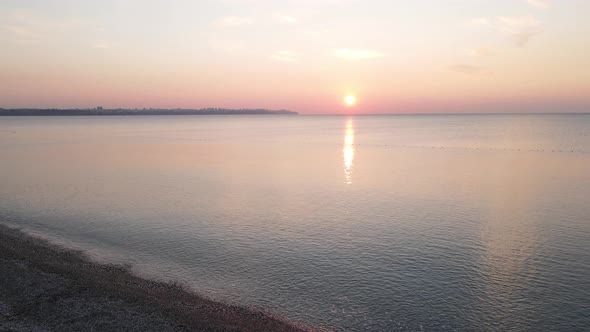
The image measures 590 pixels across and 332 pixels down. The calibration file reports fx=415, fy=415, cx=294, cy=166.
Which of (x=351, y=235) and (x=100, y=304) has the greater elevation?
(x=100, y=304)

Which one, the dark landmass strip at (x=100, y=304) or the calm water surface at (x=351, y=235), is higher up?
the dark landmass strip at (x=100, y=304)

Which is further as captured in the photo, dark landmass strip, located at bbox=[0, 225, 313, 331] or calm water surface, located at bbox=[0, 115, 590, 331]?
calm water surface, located at bbox=[0, 115, 590, 331]

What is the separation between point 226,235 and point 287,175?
105 ft

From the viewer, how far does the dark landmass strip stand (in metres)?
17.2

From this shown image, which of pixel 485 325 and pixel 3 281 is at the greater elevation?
pixel 3 281

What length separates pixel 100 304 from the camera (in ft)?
61.8

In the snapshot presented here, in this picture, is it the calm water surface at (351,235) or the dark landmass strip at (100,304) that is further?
the calm water surface at (351,235)

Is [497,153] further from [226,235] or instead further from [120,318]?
[120,318]

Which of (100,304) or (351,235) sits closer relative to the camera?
(100,304)

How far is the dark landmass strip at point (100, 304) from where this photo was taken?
679 inches

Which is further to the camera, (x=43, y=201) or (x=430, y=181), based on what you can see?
(x=430, y=181)

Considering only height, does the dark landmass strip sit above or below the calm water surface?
above

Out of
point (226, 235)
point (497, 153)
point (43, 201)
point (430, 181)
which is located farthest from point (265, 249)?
point (497, 153)

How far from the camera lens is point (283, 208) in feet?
139
